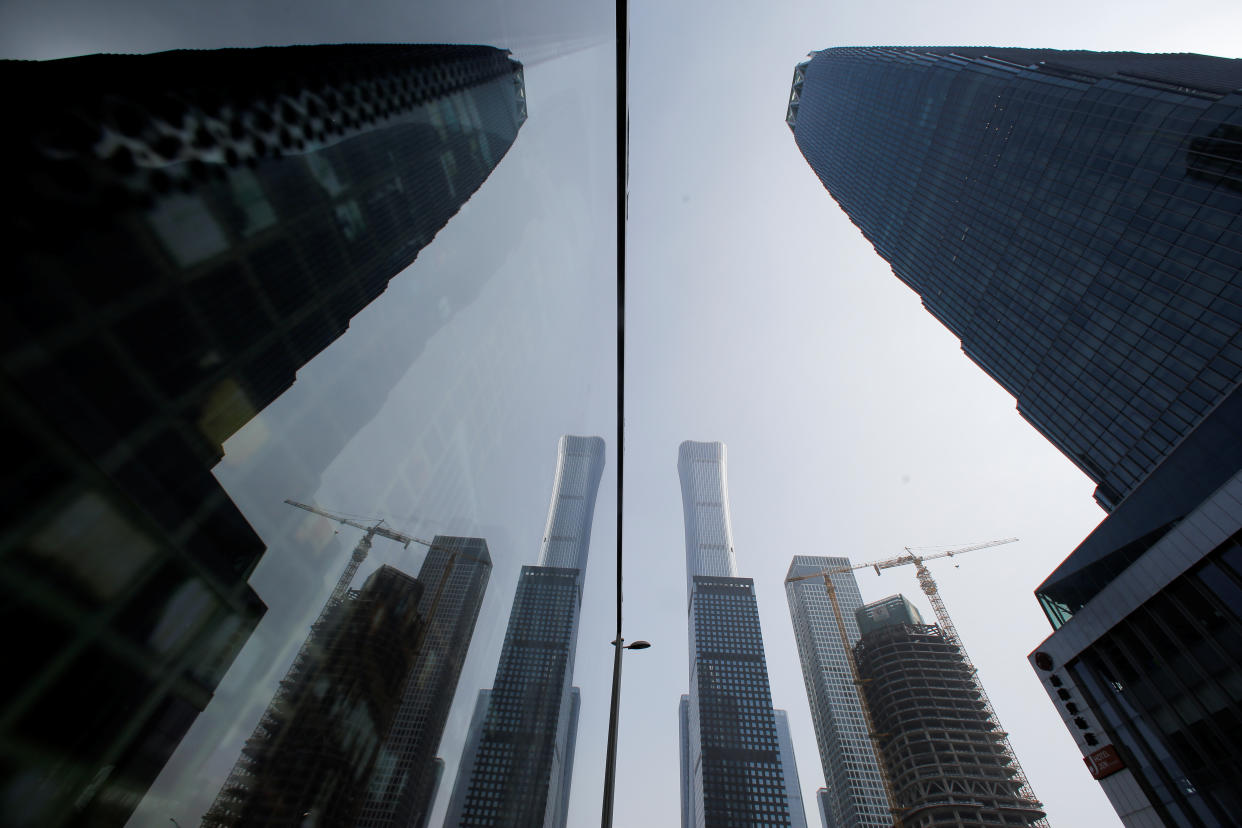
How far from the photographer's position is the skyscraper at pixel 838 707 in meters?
137

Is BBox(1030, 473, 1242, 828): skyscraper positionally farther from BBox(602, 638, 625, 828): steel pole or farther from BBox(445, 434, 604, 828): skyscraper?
BBox(602, 638, 625, 828): steel pole

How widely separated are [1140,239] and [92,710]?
85807 millimetres

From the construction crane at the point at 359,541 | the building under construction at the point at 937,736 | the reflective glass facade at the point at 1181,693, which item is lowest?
the construction crane at the point at 359,541

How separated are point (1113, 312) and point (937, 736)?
8478cm

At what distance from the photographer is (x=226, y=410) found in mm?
2420

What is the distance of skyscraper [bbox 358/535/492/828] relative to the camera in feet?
15.9

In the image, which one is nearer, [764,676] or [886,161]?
[886,161]

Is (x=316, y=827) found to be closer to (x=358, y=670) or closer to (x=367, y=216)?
(x=358, y=670)

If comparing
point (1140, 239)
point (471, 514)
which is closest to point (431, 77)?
point (471, 514)

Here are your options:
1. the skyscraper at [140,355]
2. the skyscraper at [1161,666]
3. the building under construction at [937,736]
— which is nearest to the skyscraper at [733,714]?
the building under construction at [937,736]

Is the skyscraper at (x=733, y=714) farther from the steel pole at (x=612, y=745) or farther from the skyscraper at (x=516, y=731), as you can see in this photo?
the steel pole at (x=612, y=745)

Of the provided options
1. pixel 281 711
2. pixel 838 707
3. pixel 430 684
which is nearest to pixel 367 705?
pixel 281 711

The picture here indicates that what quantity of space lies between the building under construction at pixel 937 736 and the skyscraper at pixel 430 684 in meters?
126

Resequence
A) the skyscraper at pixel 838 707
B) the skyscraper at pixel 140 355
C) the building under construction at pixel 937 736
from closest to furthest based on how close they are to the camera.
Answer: the skyscraper at pixel 140 355 → the building under construction at pixel 937 736 → the skyscraper at pixel 838 707
